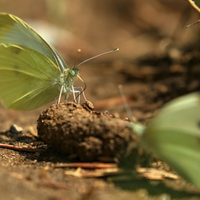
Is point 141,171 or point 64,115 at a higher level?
point 64,115

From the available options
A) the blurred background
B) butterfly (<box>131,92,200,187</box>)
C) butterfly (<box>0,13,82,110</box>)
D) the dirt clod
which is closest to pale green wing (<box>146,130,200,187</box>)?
butterfly (<box>131,92,200,187</box>)

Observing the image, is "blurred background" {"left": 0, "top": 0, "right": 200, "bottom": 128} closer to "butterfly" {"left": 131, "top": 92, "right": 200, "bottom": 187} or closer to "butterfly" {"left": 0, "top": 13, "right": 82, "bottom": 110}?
"butterfly" {"left": 0, "top": 13, "right": 82, "bottom": 110}

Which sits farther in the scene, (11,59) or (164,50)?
(164,50)

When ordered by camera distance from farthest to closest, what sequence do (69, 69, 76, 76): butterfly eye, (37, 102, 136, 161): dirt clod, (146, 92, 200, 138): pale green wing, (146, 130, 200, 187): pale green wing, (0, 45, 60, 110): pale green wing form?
(0, 45, 60, 110): pale green wing → (69, 69, 76, 76): butterfly eye → (37, 102, 136, 161): dirt clod → (146, 130, 200, 187): pale green wing → (146, 92, 200, 138): pale green wing

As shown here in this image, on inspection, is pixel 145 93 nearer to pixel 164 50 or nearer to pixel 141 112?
pixel 141 112

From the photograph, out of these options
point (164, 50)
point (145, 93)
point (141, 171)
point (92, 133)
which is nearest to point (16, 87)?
point (92, 133)

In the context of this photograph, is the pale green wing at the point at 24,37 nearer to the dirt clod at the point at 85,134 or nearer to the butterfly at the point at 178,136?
the dirt clod at the point at 85,134
